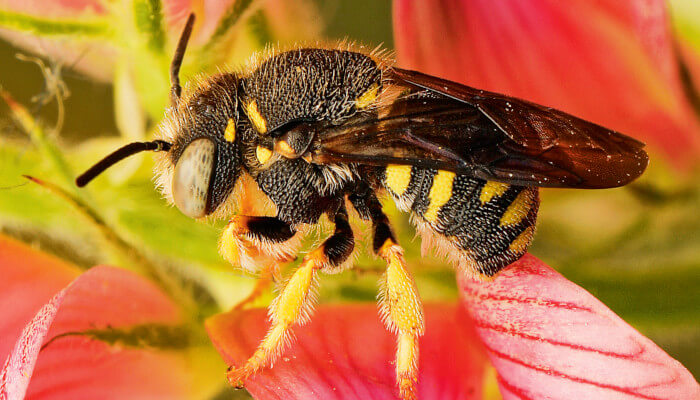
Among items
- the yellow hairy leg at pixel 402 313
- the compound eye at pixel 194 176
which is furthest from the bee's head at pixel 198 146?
the yellow hairy leg at pixel 402 313

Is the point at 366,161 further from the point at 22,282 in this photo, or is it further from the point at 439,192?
the point at 22,282

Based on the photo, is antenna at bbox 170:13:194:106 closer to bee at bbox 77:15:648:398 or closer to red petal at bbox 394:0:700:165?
bee at bbox 77:15:648:398

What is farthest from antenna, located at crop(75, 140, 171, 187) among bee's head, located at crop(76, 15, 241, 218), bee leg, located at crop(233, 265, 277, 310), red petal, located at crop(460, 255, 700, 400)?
red petal, located at crop(460, 255, 700, 400)

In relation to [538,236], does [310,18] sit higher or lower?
higher

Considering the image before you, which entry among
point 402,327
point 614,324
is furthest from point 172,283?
point 614,324

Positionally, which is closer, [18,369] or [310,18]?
[18,369]

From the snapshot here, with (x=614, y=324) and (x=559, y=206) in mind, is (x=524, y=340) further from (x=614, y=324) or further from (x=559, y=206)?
(x=559, y=206)

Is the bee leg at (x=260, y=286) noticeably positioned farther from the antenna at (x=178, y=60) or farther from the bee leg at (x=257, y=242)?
the antenna at (x=178, y=60)
